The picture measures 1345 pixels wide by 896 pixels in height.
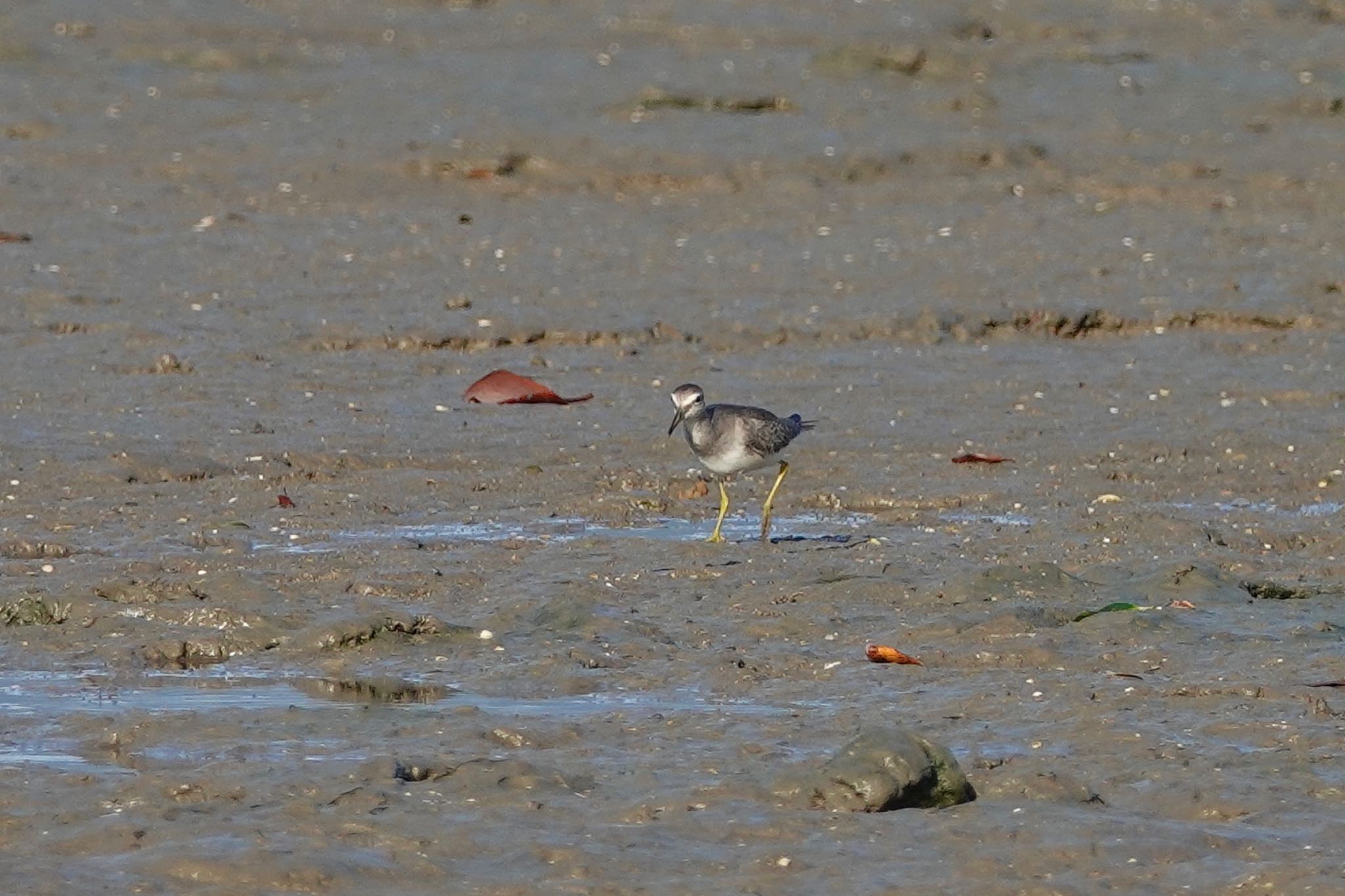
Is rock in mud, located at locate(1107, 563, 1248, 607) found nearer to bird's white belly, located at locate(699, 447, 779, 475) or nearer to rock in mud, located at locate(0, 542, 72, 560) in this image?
bird's white belly, located at locate(699, 447, 779, 475)

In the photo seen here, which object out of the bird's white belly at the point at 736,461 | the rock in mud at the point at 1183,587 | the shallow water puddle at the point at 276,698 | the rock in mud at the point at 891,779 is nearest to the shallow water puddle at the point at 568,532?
the bird's white belly at the point at 736,461

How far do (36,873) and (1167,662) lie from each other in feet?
10.8

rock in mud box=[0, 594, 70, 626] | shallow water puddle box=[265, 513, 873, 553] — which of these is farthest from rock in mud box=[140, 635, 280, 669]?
shallow water puddle box=[265, 513, 873, 553]

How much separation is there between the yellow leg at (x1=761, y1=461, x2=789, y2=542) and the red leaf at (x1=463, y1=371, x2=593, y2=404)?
1592 mm

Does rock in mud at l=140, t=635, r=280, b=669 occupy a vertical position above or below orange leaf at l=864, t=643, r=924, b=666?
below

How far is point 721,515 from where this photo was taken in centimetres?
859

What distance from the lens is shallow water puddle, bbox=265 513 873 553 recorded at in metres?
8.34

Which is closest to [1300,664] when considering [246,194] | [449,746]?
[449,746]

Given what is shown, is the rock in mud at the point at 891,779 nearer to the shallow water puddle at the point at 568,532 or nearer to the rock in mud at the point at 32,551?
the shallow water puddle at the point at 568,532

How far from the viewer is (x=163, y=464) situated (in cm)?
940

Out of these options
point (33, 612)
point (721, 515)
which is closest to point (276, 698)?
point (33, 612)

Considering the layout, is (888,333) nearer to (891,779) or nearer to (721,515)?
(721,515)

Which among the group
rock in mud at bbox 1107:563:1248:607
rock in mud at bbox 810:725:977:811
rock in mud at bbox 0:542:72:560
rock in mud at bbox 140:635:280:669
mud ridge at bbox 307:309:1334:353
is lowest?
mud ridge at bbox 307:309:1334:353

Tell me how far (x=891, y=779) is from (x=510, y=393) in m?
5.62
